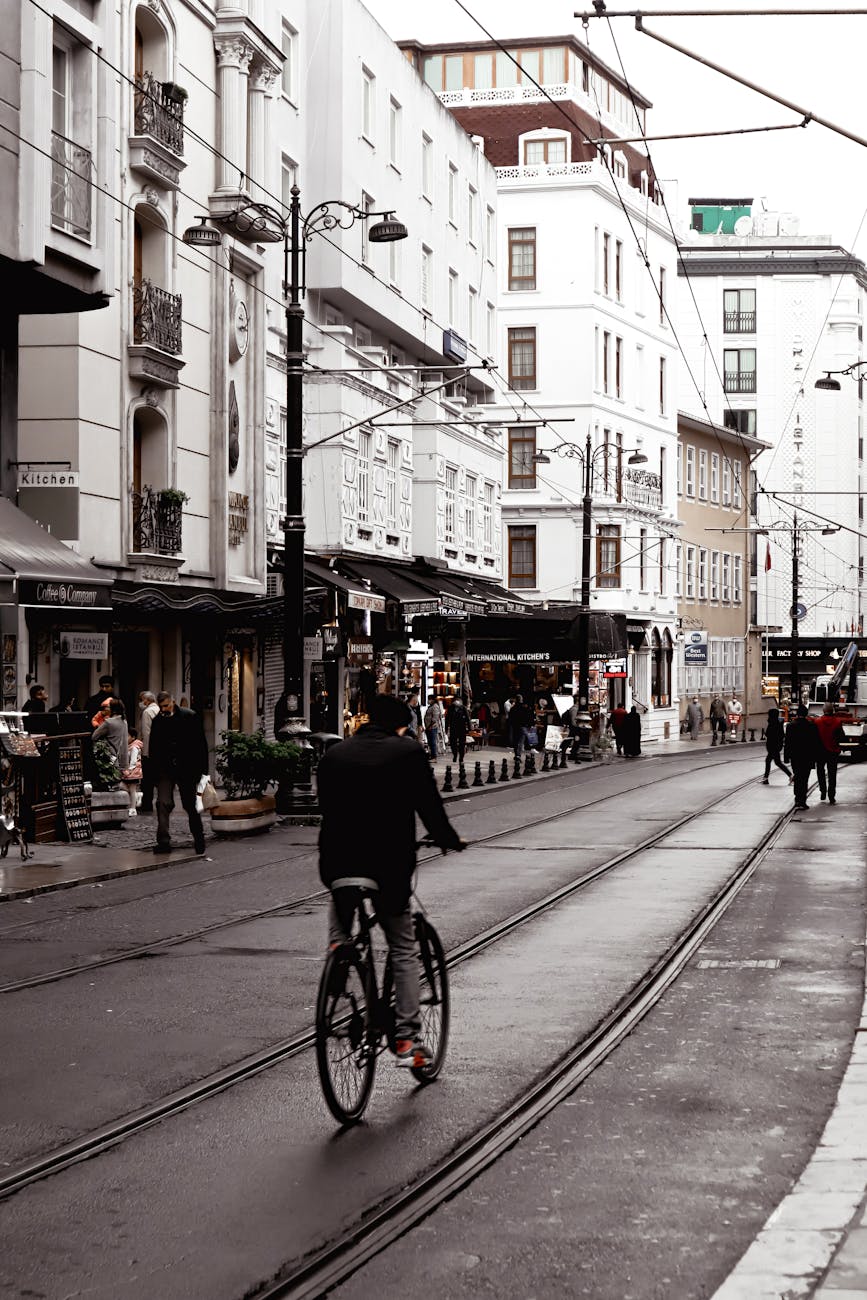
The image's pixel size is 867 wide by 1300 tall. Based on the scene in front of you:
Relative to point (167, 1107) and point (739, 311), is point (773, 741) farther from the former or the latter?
point (739, 311)

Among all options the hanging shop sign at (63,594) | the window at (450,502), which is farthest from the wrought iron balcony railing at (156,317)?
Answer: the window at (450,502)

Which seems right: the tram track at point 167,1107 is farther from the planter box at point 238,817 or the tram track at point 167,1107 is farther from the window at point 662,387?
the window at point 662,387

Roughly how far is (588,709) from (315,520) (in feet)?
53.8

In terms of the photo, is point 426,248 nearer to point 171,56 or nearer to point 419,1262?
point 171,56

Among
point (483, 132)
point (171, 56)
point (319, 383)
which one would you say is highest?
point (483, 132)

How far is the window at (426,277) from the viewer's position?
156 ft

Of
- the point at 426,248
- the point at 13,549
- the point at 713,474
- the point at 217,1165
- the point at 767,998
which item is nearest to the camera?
the point at 217,1165

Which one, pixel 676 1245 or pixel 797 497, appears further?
pixel 797 497

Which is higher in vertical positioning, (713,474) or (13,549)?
(713,474)

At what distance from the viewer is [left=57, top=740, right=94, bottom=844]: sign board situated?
69.6 ft

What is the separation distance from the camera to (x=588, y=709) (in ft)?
175

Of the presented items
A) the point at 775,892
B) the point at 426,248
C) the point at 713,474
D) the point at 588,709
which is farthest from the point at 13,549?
the point at 713,474

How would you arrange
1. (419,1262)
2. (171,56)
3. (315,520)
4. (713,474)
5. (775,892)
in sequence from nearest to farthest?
(419,1262) < (775,892) < (171,56) < (315,520) < (713,474)

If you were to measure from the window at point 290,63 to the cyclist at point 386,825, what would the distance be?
1274 inches
